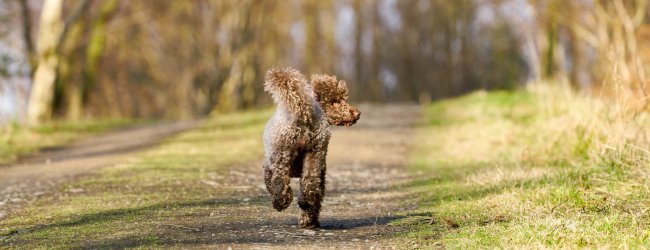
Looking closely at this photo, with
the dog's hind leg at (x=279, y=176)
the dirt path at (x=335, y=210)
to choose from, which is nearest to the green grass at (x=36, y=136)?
the dirt path at (x=335, y=210)

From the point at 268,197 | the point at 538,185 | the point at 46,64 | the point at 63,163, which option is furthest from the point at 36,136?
the point at 538,185

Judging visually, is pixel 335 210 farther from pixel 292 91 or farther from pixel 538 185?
pixel 538 185

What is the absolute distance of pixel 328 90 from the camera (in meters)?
7.07

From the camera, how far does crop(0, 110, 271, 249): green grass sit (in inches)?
263

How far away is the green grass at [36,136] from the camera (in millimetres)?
15641

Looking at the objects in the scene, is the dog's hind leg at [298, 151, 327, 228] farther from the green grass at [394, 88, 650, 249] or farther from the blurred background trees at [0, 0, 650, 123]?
the blurred background trees at [0, 0, 650, 123]

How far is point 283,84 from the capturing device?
6848 mm

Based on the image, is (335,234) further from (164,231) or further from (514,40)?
(514,40)

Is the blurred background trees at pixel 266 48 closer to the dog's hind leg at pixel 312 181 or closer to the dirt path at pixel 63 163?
the dirt path at pixel 63 163

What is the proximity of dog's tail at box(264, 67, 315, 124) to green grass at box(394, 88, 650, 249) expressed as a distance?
131 centimetres

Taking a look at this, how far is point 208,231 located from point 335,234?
1.03 metres

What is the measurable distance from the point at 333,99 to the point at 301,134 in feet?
1.64

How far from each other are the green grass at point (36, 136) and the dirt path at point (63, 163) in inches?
13.8

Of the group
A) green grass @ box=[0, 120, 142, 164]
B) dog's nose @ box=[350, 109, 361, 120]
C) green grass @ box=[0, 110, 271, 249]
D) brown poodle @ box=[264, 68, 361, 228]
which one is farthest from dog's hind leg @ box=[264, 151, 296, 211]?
green grass @ box=[0, 120, 142, 164]
